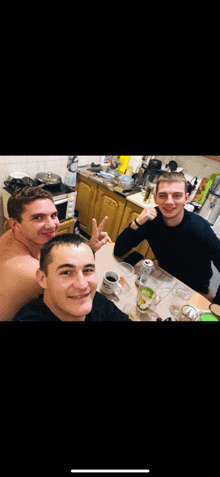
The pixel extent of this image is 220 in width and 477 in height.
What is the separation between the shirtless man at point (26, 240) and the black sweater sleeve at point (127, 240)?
308 millimetres

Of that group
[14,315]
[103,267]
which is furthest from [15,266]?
[103,267]

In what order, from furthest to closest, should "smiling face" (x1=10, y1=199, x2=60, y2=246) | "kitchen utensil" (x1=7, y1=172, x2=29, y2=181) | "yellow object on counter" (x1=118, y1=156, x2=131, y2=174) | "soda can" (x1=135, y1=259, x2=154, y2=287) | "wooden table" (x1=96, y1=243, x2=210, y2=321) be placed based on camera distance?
1. "yellow object on counter" (x1=118, y1=156, x2=131, y2=174)
2. "kitchen utensil" (x1=7, y1=172, x2=29, y2=181)
3. "soda can" (x1=135, y1=259, x2=154, y2=287)
4. "wooden table" (x1=96, y1=243, x2=210, y2=321)
5. "smiling face" (x1=10, y1=199, x2=60, y2=246)

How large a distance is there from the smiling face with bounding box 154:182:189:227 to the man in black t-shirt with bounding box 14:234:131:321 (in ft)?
2.66

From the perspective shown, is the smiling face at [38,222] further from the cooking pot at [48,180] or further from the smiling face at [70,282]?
the cooking pot at [48,180]

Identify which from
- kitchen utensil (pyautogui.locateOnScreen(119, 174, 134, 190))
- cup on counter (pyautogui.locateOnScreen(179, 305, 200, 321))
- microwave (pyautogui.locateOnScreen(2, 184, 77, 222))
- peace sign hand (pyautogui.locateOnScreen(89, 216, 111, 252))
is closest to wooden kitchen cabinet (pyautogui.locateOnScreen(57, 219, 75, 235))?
microwave (pyautogui.locateOnScreen(2, 184, 77, 222))

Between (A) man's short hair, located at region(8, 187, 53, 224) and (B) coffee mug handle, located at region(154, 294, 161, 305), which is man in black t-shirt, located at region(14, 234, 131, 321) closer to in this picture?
(A) man's short hair, located at region(8, 187, 53, 224)

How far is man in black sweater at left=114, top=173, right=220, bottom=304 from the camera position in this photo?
4.89 ft

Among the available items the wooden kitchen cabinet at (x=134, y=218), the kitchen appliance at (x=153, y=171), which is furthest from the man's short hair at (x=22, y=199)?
the kitchen appliance at (x=153, y=171)

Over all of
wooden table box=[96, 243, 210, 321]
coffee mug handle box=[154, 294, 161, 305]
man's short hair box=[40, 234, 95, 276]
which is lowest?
wooden table box=[96, 243, 210, 321]

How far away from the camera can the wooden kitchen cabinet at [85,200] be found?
9.29 feet

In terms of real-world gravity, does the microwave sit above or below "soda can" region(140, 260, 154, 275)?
below
